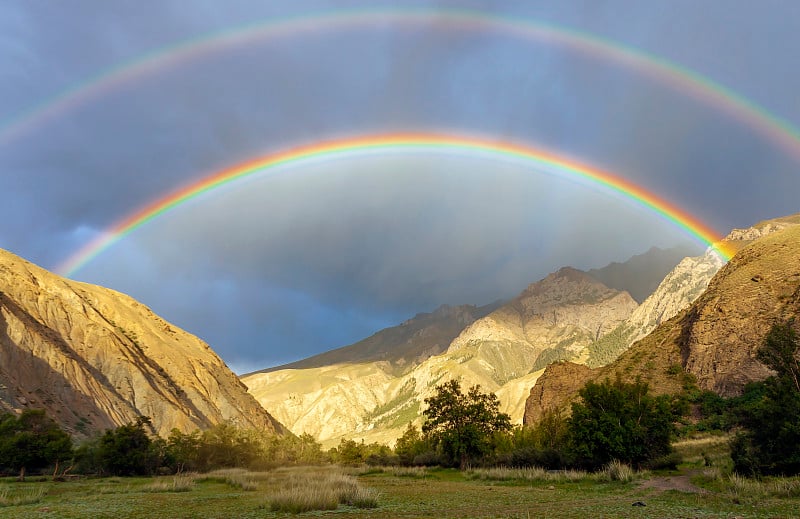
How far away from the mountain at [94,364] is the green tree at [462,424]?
63.2 metres

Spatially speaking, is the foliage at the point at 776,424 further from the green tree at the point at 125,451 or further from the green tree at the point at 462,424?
the green tree at the point at 125,451

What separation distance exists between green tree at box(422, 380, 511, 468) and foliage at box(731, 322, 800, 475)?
1265 inches

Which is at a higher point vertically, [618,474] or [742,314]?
[742,314]

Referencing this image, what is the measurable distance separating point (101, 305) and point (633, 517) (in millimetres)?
141959

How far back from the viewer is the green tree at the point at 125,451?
5581 centimetres

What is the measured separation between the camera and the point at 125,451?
2251 inches

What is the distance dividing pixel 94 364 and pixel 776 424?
390 feet

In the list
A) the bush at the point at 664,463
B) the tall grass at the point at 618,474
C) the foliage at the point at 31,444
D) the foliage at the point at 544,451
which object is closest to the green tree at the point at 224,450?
the foliage at the point at 31,444

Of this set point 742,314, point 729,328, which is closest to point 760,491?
point 729,328

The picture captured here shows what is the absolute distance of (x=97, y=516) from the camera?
15742mm

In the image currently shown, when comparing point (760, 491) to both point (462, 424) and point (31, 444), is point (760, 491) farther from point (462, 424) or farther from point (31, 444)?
point (31, 444)

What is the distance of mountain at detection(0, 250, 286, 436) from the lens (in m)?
84.5

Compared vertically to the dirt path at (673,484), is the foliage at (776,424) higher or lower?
higher

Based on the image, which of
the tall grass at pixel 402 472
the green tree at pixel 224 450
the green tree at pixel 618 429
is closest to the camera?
the green tree at pixel 618 429
